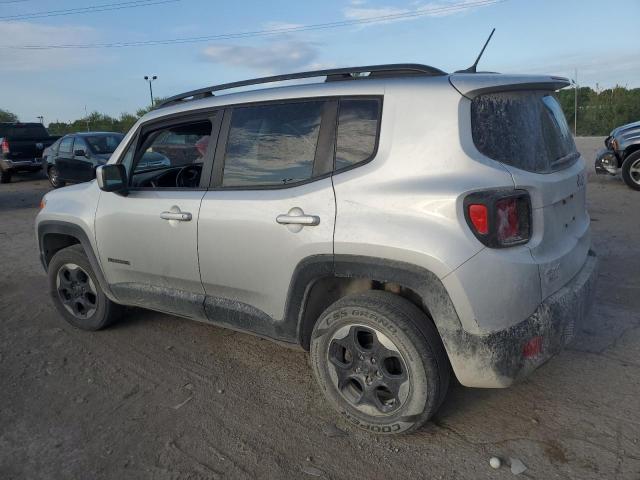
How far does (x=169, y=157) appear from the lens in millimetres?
4301

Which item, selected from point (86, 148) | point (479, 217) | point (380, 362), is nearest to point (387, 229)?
point (479, 217)

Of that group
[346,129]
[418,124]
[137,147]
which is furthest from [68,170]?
[418,124]

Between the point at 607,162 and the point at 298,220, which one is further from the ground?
the point at 298,220

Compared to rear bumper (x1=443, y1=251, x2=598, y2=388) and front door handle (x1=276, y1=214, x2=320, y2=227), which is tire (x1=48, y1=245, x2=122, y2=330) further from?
rear bumper (x1=443, y1=251, x2=598, y2=388)

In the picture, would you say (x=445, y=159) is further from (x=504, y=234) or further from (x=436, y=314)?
(x=436, y=314)

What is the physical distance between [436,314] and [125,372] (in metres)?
2.31

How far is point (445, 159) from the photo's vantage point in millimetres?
2652

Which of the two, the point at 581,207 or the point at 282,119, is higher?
the point at 282,119

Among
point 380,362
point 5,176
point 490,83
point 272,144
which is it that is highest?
point 490,83

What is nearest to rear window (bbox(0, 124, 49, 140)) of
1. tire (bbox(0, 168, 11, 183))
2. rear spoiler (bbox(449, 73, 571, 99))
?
tire (bbox(0, 168, 11, 183))

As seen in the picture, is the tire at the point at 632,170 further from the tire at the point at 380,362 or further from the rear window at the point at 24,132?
the rear window at the point at 24,132

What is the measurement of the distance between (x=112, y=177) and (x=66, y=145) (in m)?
12.5

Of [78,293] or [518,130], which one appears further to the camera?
[78,293]

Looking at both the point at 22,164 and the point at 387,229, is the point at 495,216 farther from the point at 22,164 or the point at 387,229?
the point at 22,164
